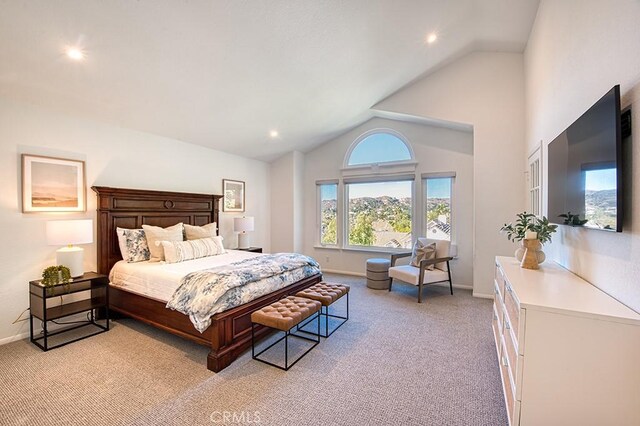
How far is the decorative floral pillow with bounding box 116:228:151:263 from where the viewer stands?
3.46 m

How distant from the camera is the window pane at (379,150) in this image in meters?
5.35

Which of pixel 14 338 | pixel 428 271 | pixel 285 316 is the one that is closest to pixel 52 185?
pixel 14 338

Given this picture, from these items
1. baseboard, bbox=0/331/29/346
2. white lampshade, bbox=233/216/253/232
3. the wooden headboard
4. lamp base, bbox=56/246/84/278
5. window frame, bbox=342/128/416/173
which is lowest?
baseboard, bbox=0/331/29/346

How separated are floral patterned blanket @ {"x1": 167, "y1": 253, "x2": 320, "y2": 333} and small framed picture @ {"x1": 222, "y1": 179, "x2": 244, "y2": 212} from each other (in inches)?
95.1

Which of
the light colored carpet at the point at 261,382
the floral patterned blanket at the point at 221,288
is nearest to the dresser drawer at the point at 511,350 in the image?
the light colored carpet at the point at 261,382

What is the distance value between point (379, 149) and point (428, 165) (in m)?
1.02

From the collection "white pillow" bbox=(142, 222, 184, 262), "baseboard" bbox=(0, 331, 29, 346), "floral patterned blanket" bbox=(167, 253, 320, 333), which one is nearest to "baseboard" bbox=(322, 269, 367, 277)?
"floral patterned blanket" bbox=(167, 253, 320, 333)

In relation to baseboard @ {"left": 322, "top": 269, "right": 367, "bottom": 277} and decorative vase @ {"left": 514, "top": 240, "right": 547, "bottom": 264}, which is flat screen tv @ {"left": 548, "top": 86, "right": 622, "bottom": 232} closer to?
decorative vase @ {"left": 514, "top": 240, "right": 547, "bottom": 264}

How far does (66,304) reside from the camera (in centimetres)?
313

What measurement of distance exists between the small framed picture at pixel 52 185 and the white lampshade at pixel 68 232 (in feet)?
→ 1.21

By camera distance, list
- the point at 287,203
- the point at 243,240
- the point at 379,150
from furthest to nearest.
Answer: the point at 287,203 → the point at 379,150 → the point at 243,240

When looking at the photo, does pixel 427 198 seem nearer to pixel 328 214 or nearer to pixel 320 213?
pixel 328 214

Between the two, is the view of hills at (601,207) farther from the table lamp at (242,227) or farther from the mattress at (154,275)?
the table lamp at (242,227)

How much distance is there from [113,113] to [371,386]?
4091 millimetres
